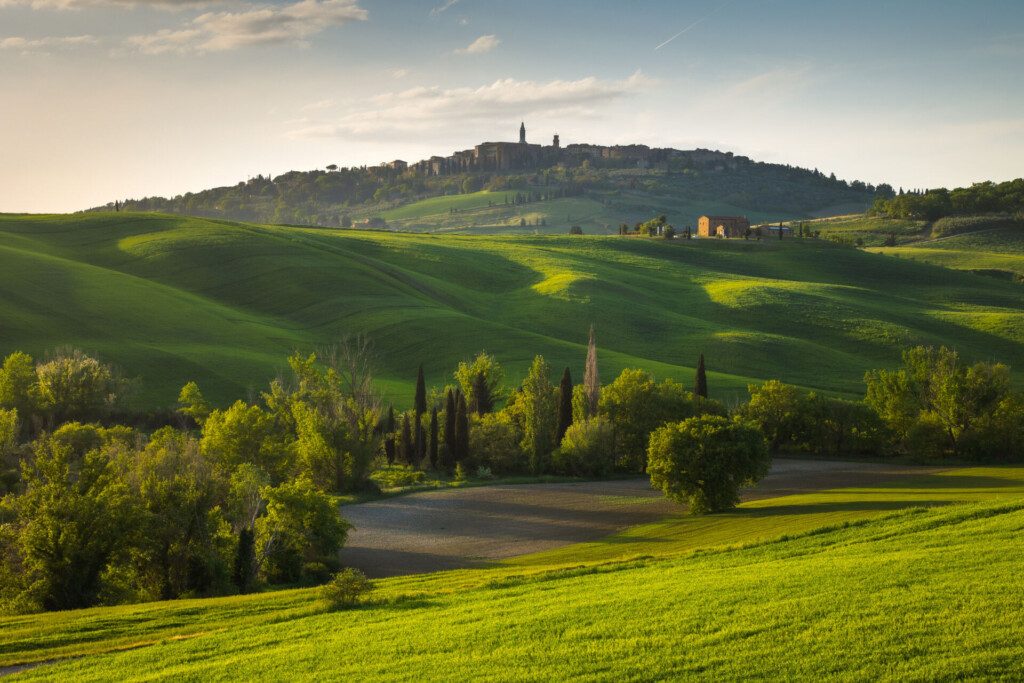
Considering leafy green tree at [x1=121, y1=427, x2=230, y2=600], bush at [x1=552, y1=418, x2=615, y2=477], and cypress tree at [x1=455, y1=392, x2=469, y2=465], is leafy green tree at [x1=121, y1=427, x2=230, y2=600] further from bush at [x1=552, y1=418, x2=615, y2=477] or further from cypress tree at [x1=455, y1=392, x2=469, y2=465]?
bush at [x1=552, y1=418, x2=615, y2=477]

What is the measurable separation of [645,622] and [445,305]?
114827 millimetres

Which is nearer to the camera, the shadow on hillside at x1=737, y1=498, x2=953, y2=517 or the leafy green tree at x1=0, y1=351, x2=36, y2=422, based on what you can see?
the shadow on hillside at x1=737, y1=498, x2=953, y2=517

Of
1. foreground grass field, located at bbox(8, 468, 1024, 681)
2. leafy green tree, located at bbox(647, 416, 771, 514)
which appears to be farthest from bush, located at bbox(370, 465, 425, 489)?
foreground grass field, located at bbox(8, 468, 1024, 681)

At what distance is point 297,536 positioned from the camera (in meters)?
45.9

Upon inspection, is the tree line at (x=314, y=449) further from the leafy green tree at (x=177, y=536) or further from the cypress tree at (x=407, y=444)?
the cypress tree at (x=407, y=444)

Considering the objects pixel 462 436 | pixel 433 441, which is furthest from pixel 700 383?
pixel 433 441

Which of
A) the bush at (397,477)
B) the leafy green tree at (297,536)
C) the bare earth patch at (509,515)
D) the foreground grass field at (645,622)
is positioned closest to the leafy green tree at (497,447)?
the bush at (397,477)

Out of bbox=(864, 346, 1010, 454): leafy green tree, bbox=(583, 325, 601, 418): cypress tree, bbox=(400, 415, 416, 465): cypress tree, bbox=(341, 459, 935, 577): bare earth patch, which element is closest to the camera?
bbox=(341, 459, 935, 577): bare earth patch

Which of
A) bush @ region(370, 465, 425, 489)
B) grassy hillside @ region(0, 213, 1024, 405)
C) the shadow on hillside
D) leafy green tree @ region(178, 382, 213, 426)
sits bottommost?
bush @ region(370, 465, 425, 489)

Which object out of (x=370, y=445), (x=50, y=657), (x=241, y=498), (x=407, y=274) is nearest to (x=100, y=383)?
(x=370, y=445)

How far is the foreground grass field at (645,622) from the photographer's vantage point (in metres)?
23.2

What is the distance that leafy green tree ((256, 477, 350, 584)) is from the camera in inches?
1791

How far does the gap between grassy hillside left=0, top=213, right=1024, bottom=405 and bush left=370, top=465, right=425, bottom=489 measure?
26.1 metres

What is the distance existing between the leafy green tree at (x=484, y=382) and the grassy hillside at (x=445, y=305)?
36.6 ft
